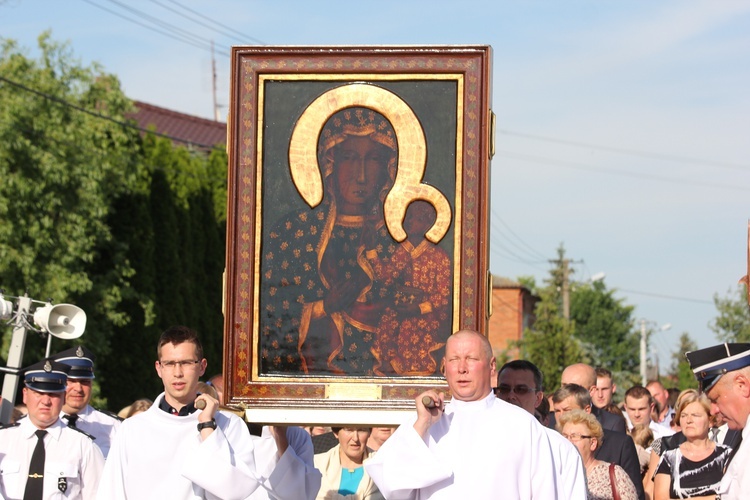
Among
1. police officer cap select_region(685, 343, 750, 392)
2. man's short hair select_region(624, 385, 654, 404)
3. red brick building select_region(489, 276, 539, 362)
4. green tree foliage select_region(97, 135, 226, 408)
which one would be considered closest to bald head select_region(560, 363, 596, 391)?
man's short hair select_region(624, 385, 654, 404)

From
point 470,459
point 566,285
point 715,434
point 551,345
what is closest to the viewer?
point 470,459

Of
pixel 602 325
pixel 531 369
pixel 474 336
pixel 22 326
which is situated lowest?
pixel 602 325

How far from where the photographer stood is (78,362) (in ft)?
32.3

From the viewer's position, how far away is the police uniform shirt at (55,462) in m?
8.97

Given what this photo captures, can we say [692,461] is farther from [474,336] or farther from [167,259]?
[167,259]

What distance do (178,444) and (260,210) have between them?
4.47 feet

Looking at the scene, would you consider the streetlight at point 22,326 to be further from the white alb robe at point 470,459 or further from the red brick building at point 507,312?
the red brick building at point 507,312

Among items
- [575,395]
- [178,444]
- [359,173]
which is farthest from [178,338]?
[575,395]

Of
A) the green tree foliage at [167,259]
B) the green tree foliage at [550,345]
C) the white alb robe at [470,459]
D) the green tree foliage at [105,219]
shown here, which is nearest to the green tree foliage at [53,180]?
the green tree foliage at [105,219]

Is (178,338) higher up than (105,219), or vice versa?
(105,219)

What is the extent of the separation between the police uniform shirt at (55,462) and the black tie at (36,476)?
1.1 inches

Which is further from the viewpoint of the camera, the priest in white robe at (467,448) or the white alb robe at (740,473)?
the priest in white robe at (467,448)

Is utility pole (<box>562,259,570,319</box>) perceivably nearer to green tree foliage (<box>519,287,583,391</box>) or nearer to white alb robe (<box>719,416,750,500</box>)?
green tree foliage (<box>519,287,583,391</box>)

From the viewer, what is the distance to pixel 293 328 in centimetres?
766
